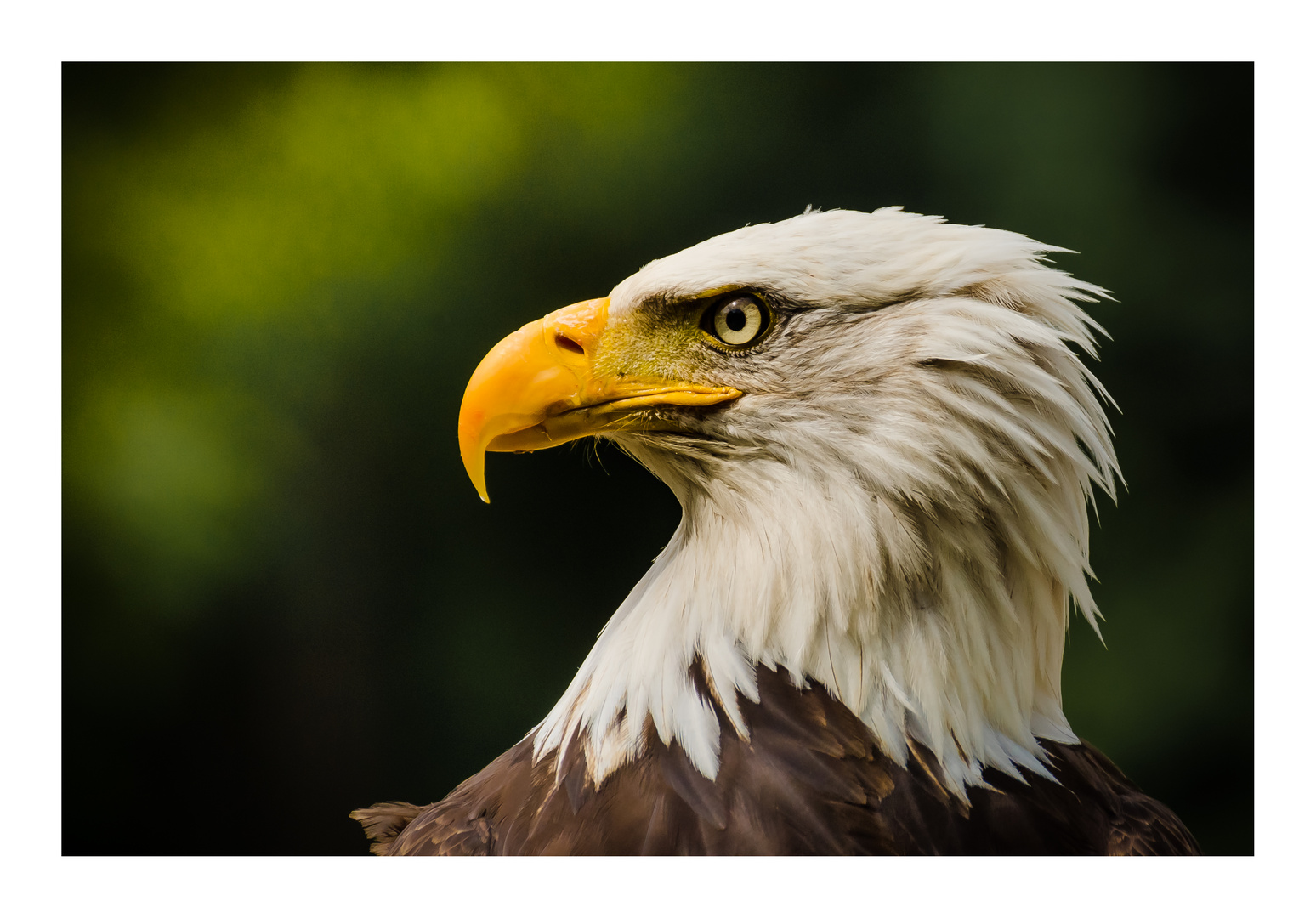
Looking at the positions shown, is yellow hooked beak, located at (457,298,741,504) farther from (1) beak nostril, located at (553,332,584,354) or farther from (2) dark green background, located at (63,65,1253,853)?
(2) dark green background, located at (63,65,1253,853)

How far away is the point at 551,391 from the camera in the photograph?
3.77 feet

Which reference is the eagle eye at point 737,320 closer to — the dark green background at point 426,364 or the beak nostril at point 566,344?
the beak nostril at point 566,344

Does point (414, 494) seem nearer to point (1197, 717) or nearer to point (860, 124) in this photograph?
point (860, 124)

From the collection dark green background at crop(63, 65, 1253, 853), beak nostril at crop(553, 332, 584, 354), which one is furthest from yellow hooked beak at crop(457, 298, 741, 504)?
dark green background at crop(63, 65, 1253, 853)

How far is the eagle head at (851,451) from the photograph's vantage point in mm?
1089

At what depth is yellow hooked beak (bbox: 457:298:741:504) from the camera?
114 centimetres

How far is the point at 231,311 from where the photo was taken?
67.0 inches

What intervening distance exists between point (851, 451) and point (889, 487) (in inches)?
A: 2.2

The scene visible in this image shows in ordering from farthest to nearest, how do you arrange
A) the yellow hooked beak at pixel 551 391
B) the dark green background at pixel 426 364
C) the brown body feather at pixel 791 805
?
the dark green background at pixel 426 364, the yellow hooked beak at pixel 551 391, the brown body feather at pixel 791 805

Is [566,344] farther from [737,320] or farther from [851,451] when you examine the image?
[851,451]

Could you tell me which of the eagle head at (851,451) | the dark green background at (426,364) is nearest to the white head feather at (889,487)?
the eagle head at (851,451)

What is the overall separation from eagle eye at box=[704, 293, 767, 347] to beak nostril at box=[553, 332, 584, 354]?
0.49 feet

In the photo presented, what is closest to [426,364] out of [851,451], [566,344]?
[566,344]

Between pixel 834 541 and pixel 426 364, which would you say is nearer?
pixel 834 541
